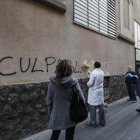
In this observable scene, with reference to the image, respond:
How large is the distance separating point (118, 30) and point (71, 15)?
4.12 m

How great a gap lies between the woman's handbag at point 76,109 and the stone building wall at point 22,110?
1.49m

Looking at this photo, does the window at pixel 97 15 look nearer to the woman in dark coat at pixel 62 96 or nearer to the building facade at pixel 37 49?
the building facade at pixel 37 49

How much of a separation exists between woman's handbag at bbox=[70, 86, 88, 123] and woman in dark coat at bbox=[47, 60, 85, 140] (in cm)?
5

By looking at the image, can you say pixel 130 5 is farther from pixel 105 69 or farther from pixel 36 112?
pixel 36 112

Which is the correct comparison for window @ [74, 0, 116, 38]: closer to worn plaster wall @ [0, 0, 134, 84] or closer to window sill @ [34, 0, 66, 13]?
worn plaster wall @ [0, 0, 134, 84]

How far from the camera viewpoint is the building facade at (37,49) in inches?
123

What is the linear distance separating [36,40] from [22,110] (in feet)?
5.31

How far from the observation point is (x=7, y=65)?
10.3 ft

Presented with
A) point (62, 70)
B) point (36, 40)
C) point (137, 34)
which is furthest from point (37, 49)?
point (137, 34)

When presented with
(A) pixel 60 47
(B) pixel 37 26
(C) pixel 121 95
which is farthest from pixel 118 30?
(B) pixel 37 26

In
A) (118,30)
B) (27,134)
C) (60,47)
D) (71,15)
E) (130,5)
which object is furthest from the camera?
(130,5)

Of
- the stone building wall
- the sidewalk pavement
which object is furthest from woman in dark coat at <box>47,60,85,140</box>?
the sidewalk pavement

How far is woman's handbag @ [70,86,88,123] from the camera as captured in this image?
85.4 inches

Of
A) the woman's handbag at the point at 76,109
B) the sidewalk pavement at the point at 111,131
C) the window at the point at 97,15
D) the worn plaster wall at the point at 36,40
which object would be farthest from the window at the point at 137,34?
the woman's handbag at the point at 76,109
